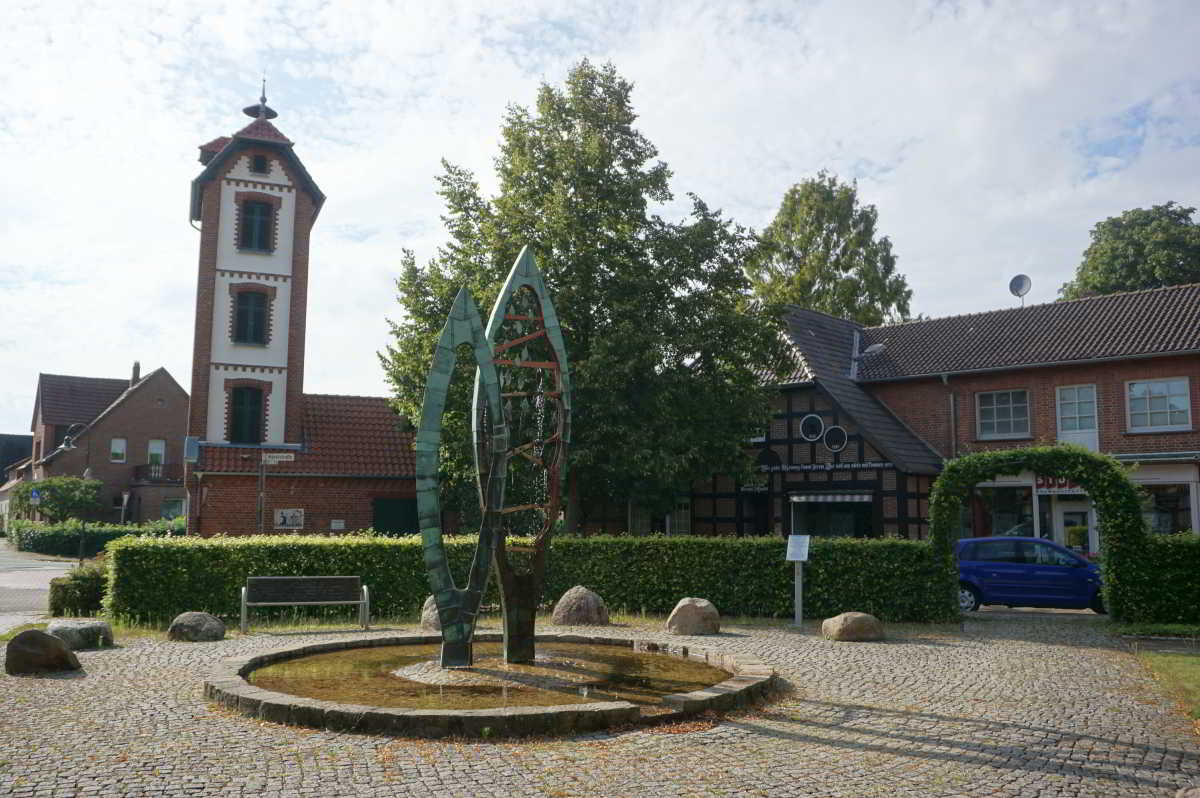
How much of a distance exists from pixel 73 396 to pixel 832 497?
46.6m

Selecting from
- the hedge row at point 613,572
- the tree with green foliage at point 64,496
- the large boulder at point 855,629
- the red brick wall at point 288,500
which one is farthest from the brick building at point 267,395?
the tree with green foliage at point 64,496

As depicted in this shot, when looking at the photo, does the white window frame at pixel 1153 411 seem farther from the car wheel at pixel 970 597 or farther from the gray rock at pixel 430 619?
the gray rock at pixel 430 619

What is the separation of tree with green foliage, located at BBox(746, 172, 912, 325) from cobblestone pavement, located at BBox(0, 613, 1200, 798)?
28868 mm

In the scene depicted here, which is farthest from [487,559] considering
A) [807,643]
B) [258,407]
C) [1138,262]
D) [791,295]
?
[1138,262]

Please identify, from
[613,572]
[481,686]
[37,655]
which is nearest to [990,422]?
[613,572]

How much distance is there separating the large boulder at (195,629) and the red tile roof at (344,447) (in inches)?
497

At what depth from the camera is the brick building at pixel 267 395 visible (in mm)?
25734

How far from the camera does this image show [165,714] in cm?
777

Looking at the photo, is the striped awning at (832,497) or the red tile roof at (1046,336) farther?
the red tile roof at (1046,336)

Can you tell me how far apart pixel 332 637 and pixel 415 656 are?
2.37m

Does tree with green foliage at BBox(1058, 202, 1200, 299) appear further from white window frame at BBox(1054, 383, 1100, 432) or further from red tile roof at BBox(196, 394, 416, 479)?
red tile roof at BBox(196, 394, 416, 479)

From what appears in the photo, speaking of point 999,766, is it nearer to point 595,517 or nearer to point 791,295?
point 595,517

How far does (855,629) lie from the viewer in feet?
43.4

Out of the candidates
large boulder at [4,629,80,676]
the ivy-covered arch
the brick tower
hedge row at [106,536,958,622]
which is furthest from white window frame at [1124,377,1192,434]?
large boulder at [4,629,80,676]
